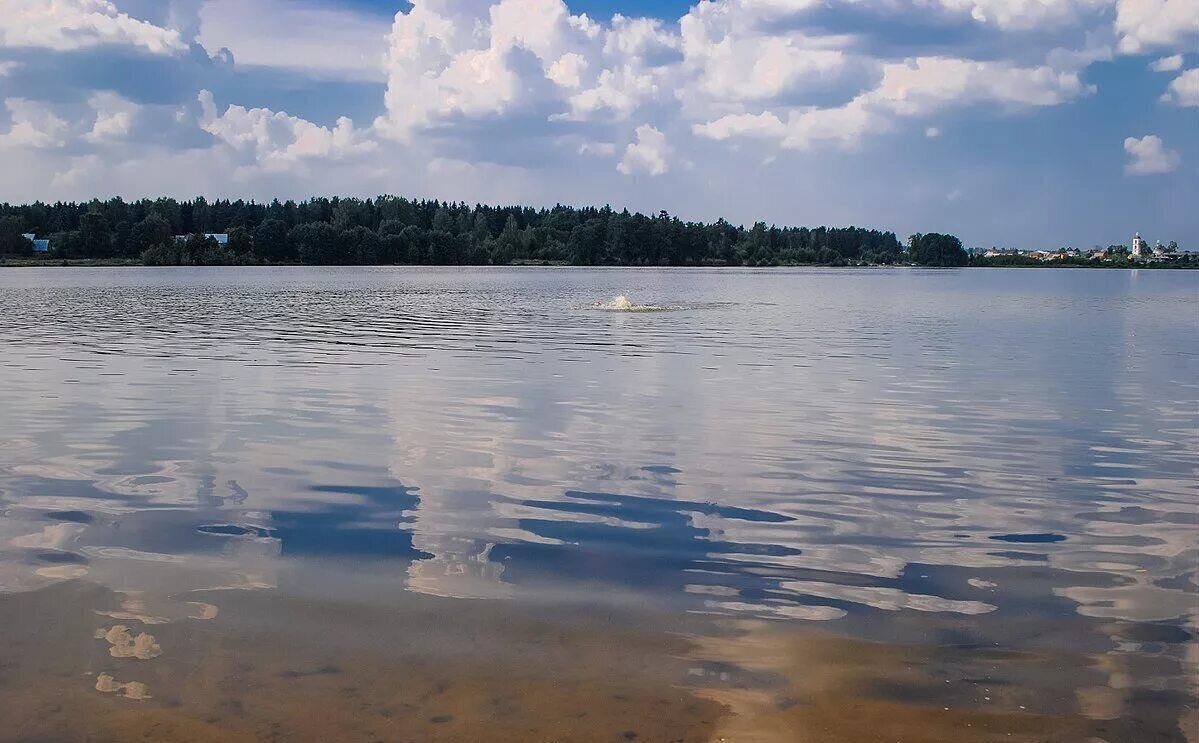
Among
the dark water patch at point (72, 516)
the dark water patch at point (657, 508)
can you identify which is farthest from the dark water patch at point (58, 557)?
the dark water patch at point (657, 508)

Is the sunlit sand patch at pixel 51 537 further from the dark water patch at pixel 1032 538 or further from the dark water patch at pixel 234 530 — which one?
the dark water patch at pixel 1032 538

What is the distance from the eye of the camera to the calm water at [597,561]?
666 cm

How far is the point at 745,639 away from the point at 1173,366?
25.5m

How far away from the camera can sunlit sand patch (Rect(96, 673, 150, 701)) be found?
22.1 ft

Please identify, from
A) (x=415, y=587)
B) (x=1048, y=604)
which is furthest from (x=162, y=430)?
(x=1048, y=604)

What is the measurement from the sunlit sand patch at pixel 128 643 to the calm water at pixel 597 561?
0.03m

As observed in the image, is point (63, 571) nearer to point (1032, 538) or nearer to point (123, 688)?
point (123, 688)

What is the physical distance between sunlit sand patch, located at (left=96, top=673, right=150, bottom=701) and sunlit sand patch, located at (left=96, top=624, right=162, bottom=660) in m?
0.41

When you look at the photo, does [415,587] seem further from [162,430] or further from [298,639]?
[162,430]

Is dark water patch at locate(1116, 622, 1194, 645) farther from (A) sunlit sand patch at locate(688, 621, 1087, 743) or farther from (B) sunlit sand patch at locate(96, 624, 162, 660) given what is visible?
(B) sunlit sand patch at locate(96, 624, 162, 660)

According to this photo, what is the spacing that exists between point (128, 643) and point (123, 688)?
0.88 metres

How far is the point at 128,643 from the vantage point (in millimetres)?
Result: 7641

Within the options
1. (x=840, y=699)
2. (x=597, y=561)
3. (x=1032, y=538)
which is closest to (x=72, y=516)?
(x=597, y=561)

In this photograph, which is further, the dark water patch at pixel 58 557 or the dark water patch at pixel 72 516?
the dark water patch at pixel 72 516
